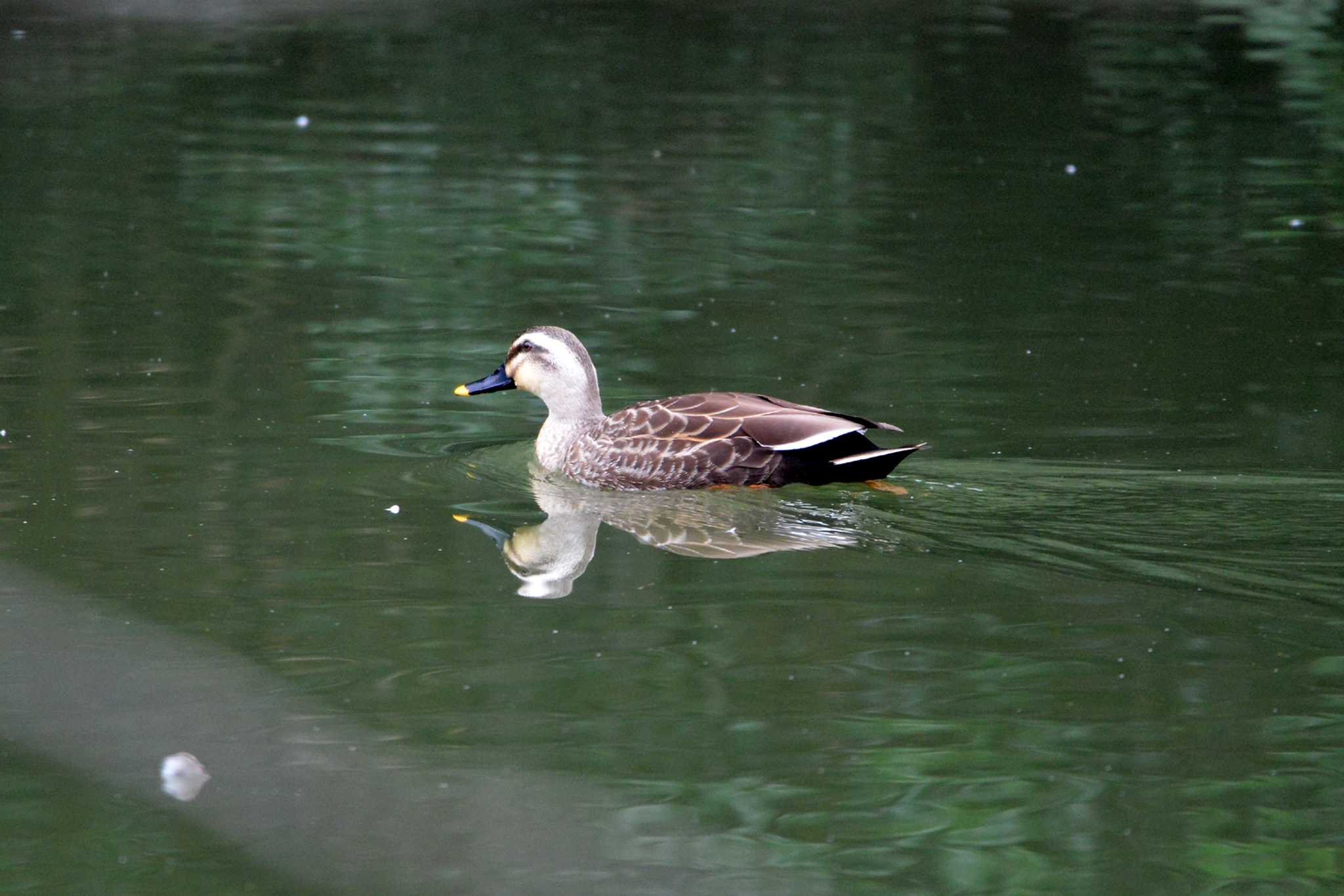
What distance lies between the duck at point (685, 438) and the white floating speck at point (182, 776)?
12.2 feet

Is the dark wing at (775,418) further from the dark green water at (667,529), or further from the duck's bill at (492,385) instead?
the duck's bill at (492,385)

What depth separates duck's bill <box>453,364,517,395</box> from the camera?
9.92 meters

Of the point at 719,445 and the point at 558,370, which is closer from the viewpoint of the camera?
the point at 719,445

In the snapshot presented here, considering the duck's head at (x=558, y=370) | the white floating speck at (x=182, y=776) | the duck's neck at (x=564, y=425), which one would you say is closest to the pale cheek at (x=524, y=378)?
the duck's head at (x=558, y=370)

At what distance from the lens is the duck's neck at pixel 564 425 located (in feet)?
31.2

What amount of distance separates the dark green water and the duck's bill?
9.8 inches

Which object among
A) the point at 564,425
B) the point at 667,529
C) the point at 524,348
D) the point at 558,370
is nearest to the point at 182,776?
the point at 667,529

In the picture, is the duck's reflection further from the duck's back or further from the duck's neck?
the duck's neck

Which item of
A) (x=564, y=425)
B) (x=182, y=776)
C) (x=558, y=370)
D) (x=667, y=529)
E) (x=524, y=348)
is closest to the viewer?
(x=182, y=776)

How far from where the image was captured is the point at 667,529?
334 inches

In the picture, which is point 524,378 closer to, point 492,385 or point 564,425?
point 492,385

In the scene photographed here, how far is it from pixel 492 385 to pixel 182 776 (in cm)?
452

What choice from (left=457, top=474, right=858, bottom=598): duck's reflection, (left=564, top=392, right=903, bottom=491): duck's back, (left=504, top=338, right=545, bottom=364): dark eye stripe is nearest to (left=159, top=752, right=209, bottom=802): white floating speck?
(left=457, top=474, right=858, bottom=598): duck's reflection

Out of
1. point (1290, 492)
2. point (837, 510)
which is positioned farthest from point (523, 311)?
point (1290, 492)
